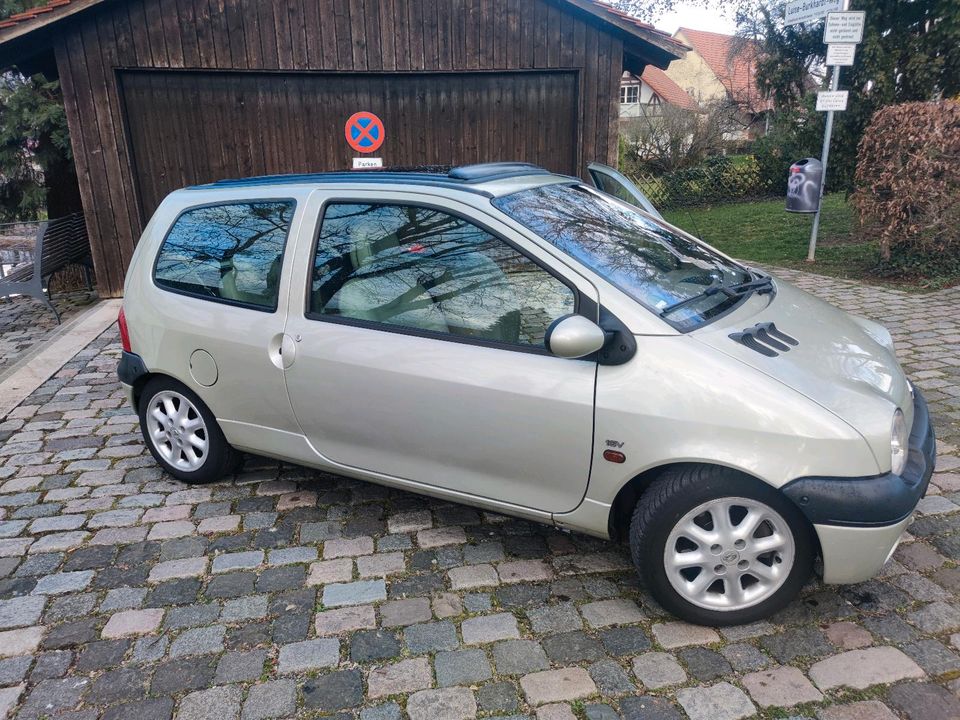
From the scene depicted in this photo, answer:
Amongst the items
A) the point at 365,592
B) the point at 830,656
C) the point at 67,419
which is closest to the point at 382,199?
the point at 365,592

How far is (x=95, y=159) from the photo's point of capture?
855 centimetres

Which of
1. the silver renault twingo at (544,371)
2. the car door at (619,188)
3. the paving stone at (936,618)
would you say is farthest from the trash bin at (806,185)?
the paving stone at (936,618)

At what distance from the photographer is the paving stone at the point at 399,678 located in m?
2.56

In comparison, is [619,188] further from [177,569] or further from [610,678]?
[177,569]

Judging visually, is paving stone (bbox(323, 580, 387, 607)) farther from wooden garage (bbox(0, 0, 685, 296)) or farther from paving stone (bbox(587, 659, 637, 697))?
wooden garage (bbox(0, 0, 685, 296))

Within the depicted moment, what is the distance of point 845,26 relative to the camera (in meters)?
9.10

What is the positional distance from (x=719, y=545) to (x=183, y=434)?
9.54 ft

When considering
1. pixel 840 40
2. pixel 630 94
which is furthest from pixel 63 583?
pixel 630 94

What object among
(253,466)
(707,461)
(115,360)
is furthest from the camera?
(115,360)

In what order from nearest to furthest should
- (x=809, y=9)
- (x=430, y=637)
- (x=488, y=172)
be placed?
(x=430, y=637)
(x=488, y=172)
(x=809, y=9)

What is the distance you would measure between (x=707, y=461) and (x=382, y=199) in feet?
6.02

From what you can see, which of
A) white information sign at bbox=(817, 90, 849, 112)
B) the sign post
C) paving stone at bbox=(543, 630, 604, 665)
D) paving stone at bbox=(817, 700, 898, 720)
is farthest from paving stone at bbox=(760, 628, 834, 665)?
white information sign at bbox=(817, 90, 849, 112)

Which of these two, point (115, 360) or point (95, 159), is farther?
point (95, 159)

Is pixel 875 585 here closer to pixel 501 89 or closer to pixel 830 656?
pixel 830 656
